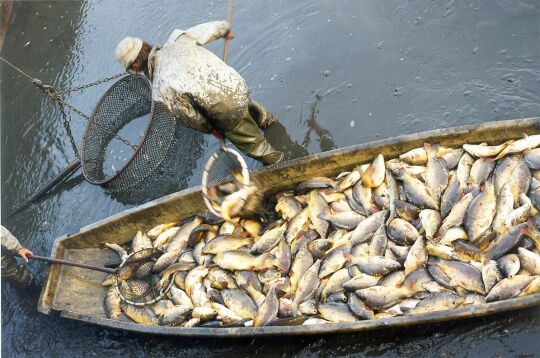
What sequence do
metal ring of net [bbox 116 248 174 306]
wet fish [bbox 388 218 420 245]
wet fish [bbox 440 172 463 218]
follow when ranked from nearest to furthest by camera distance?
wet fish [bbox 388 218 420 245]
wet fish [bbox 440 172 463 218]
metal ring of net [bbox 116 248 174 306]

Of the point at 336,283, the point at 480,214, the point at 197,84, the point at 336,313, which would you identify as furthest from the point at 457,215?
the point at 197,84

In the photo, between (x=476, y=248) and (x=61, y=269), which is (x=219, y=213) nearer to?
(x=61, y=269)

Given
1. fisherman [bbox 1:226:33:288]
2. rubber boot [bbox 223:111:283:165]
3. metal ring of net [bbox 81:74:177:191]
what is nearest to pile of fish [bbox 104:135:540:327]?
rubber boot [bbox 223:111:283:165]

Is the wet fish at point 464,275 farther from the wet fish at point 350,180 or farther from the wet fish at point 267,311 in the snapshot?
the wet fish at point 267,311

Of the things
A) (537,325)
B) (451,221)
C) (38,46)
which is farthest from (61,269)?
(38,46)

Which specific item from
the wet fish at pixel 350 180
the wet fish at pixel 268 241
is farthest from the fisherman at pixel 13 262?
the wet fish at pixel 350 180

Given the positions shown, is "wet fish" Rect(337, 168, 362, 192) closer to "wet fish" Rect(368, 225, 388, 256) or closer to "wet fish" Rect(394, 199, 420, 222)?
"wet fish" Rect(394, 199, 420, 222)
